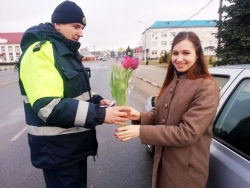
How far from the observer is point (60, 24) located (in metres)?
2.10

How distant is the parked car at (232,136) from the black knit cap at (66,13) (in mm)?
1400

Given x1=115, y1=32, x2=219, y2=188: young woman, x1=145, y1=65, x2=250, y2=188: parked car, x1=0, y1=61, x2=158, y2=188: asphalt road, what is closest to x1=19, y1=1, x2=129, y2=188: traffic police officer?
x1=115, y1=32, x2=219, y2=188: young woman

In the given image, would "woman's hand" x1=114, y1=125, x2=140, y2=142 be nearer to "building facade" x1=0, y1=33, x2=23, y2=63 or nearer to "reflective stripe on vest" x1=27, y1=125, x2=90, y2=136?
"reflective stripe on vest" x1=27, y1=125, x2=90, y2=136

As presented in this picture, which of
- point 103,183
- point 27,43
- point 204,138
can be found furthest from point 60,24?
point 103,183

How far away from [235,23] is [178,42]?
9556 mm

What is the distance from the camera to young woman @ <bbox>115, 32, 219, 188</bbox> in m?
1.72

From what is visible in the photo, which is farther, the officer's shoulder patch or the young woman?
the officer's shoulder patch

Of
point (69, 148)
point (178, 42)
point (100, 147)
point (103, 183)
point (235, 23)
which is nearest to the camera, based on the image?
point (178, 42)

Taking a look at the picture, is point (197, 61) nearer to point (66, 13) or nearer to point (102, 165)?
point (66, 13)

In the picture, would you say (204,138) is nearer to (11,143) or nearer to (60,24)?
(60,24)

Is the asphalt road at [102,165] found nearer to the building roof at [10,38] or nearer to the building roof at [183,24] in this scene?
the building roof at [183,24]

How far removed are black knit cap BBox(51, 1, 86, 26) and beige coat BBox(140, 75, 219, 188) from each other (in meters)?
0.97

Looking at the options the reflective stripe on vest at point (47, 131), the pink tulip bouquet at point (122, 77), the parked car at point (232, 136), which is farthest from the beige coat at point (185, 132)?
the reflective stripe on vest at point (47, 131)

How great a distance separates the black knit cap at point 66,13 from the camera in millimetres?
2064
